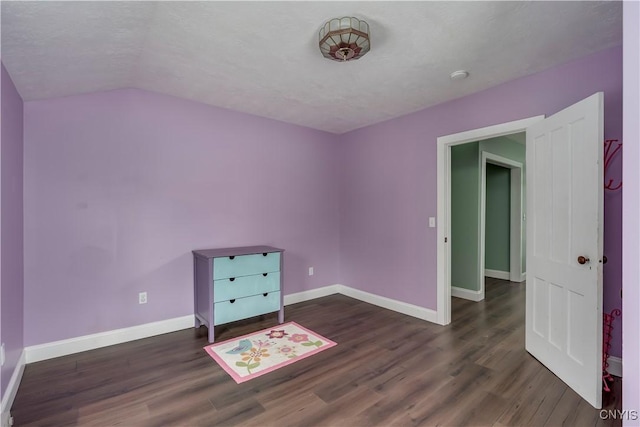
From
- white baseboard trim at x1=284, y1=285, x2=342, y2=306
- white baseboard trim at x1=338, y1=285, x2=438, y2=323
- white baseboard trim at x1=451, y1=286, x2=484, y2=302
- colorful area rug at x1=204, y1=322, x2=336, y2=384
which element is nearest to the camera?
colorful area rug at x1=204, y1=322, x2=336, y2=384

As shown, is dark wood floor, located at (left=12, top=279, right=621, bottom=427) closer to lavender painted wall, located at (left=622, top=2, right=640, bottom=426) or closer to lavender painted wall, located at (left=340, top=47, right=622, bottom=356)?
lavender painted wall, located at (left=340, top=47, right=622, bottom=356)

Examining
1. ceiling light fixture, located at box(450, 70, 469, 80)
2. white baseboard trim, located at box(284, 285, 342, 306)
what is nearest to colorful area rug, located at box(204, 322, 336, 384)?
white baseboard trim, located at box(284, 285, 342, 306)

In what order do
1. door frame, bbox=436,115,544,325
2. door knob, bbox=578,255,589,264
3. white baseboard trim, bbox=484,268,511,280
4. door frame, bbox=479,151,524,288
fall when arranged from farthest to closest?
white baseboard trim, bbox=484,268,511,280 → door frame, bbox=479,151,524,288 → door frame, bbox=436,115,544,325 → door knob, bbox=578,255,589,264

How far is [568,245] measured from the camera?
2.09 m

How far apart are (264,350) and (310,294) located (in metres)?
1.54

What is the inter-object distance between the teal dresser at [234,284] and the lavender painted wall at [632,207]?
263 centimetres

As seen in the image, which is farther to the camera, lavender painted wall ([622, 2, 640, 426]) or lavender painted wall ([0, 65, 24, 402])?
lavender painted wall ([0, 65, 24, 402])

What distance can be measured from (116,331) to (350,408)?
2209 mm

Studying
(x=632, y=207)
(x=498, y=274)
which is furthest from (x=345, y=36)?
(x=498, y=274)

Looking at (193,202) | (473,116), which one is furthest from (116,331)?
(473,116)

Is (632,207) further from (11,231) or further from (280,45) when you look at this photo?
(11,231)

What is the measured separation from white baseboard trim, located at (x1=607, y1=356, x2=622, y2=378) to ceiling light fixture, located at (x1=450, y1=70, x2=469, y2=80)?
238 centimetres

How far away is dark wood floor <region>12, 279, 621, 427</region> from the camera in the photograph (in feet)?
5.84

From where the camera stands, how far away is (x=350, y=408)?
187 cm
